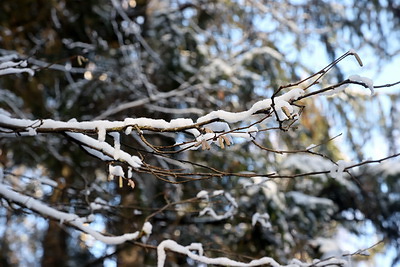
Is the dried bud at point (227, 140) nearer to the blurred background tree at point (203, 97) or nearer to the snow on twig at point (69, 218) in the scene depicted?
the snow on twig at point (69, 218)

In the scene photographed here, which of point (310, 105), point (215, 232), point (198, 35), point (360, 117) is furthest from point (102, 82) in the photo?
point (360, 117)

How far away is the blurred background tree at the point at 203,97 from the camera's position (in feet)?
15.7

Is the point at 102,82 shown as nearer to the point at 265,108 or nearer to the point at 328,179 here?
the point at 328,179

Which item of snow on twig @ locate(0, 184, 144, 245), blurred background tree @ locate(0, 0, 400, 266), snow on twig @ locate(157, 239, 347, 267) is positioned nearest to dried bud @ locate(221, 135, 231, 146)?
snow on twig @ locate(157, 239, 347, 267)

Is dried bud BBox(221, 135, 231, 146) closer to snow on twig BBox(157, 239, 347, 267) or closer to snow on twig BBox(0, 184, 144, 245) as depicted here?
snow on twig BBox(157, 239, 347, 267)

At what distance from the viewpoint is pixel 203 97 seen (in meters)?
5.18

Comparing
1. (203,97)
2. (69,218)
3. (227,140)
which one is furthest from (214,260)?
(203,97)

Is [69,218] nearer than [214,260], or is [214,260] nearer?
[214,260]

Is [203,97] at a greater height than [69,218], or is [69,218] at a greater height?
[203,97]

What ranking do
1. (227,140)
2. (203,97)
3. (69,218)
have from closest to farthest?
(227,140) → (69,218) → (203,97)

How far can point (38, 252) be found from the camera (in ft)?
39.4

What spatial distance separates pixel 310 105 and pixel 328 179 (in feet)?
3.36

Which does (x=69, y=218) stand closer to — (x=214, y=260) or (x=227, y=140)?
(x=214, y=260)

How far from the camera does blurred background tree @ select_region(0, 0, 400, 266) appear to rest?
4777mm
